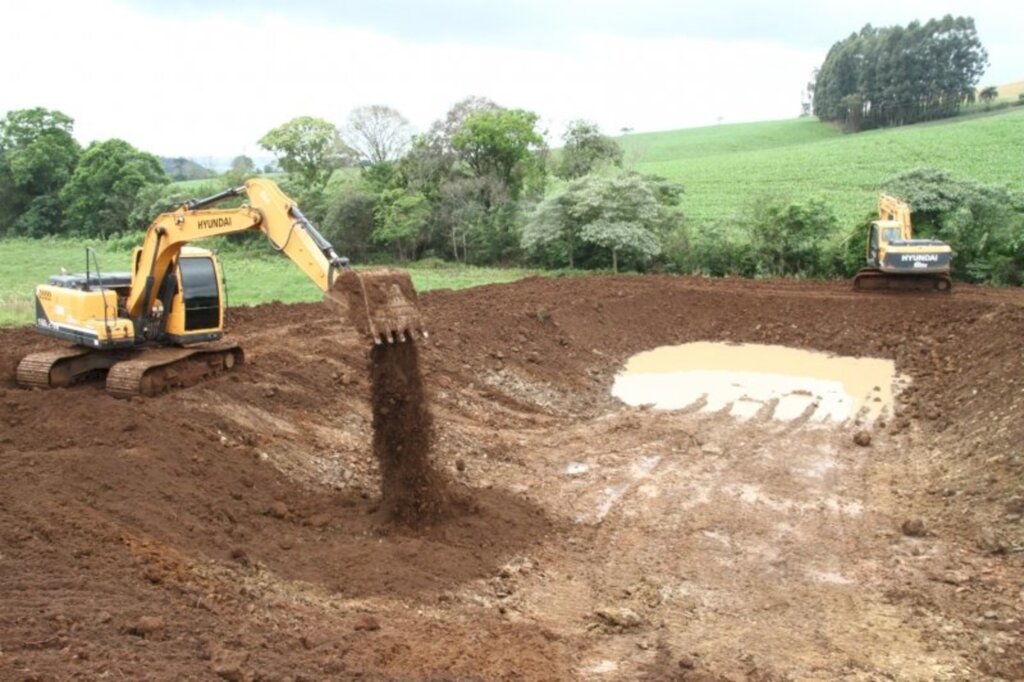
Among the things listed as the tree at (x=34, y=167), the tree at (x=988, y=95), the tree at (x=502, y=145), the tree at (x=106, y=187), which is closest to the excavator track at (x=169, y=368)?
the tree at (x=502, y=145)

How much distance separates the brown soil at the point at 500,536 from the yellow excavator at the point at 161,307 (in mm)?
557

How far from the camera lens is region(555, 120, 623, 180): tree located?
126ft

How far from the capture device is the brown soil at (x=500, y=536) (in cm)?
695

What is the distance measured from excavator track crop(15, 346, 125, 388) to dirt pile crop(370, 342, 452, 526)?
5.37m

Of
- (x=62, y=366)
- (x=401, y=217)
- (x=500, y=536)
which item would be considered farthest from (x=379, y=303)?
(x=401, y=217)

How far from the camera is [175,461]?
396 inches

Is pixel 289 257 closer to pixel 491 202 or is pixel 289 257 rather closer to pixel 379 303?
pixel 379 303

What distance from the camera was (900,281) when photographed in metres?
24.4

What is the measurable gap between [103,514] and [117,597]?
193 cm

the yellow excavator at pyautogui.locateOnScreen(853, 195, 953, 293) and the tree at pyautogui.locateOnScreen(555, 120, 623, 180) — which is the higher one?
the tree at pyautogui.locateOnScreen(555, 120, 623, 180)

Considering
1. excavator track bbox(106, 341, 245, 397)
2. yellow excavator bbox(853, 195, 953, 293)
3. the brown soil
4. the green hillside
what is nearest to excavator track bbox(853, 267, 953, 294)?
yellow excavator bbox(853, 195, 953, 293)

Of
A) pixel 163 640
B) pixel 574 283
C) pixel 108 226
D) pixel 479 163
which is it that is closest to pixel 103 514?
pixel 163 640

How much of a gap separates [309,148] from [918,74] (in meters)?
57.3

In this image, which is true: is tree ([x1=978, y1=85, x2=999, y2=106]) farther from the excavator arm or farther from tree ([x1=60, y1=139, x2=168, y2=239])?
the excavator arm
